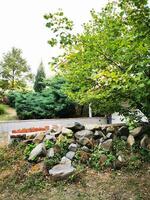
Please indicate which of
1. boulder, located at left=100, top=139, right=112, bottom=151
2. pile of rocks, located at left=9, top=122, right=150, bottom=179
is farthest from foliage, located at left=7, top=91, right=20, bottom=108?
boulder, located at left=100, top=139, right=112, bottom=151

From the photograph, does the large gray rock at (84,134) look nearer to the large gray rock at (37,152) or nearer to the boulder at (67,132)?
the boulder at (67,132)

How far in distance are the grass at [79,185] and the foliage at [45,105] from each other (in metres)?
12.0

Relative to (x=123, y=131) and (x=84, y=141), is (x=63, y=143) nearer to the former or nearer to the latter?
(x=84, y=141)

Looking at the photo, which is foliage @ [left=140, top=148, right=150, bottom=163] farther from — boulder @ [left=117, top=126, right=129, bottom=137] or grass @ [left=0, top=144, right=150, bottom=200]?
boulder @ [left=117, top=126, right=129, bottom=137]

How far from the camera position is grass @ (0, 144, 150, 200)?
6.00 metres

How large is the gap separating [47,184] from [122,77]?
333 cm

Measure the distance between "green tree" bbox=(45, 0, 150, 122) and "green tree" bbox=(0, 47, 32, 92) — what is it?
21914mm

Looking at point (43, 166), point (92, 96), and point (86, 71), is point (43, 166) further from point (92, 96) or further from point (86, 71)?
Result: point (86, 71)

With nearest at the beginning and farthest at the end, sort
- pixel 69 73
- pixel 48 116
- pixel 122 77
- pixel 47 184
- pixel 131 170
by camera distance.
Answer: pixel 122 77 → pixel 47 184 → pixel 131 170 → pixel 69 73 → pixel 48 116

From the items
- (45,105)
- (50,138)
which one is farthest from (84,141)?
(45,105)

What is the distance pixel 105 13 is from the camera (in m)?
7.92

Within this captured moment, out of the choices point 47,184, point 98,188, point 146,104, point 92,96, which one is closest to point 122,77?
point 146,104

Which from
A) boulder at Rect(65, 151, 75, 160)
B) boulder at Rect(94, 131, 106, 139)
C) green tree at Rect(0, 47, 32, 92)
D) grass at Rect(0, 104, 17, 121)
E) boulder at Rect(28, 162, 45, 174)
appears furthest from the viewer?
green tree at Rect(0, 47, 32, 92)

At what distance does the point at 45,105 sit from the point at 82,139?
38.5 ft
